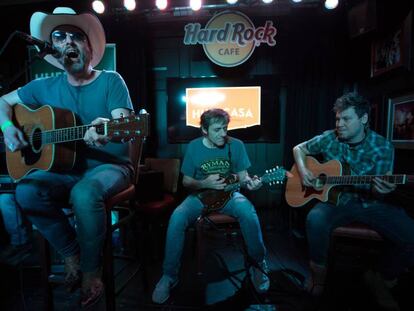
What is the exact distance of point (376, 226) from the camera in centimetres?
171

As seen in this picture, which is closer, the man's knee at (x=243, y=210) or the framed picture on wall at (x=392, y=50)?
the man's knee at (x=243, y=210)

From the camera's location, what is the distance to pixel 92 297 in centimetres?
125

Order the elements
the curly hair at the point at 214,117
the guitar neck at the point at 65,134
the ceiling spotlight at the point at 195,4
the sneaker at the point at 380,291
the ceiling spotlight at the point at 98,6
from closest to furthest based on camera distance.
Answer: the guitar neck at the point at 65,134 < the sneaker at the point at 380,291 < the curly hair at the point at 214,117 < the ceiling spotlight at the point at 195,4 < the ceiling spotlight at the point at 98,6

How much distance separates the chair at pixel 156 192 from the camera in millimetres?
2459

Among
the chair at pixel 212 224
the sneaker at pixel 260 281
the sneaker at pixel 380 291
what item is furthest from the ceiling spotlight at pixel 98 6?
the sneaker at pixel 380 291

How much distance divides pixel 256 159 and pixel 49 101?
9.20 ft

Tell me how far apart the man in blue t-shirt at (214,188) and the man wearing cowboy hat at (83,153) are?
0.64m

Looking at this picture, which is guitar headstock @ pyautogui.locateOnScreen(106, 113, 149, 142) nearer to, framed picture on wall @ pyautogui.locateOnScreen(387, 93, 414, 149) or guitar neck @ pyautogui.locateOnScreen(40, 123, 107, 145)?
guitar neck @ pyautogui.locateOnScreen(40, 123, 107, 145)

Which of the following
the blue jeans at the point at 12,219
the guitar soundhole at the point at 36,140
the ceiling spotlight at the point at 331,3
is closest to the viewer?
the guitar soundhole at the point at 36,140

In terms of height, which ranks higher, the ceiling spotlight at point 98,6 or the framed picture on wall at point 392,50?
the ceiling spotlight at point 98,6

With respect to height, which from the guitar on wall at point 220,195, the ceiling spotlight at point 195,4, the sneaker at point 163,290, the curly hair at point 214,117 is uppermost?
the ceiling spotlight at point 195,4

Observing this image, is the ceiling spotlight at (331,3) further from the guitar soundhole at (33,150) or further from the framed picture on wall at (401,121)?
the guitar soundhole at (33,150)

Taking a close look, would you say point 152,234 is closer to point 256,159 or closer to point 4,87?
point 256,159

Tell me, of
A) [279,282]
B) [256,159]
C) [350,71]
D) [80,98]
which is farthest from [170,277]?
[350,71]
